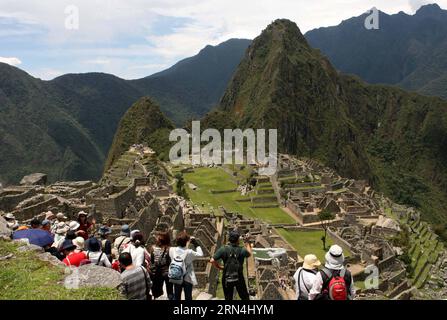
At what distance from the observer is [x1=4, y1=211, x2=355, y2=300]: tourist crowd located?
23.7ft

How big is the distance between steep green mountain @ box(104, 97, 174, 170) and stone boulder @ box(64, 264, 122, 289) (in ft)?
316

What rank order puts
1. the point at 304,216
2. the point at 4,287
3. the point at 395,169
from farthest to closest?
the point at 395,169, the point at 304,216, the point at 4,287

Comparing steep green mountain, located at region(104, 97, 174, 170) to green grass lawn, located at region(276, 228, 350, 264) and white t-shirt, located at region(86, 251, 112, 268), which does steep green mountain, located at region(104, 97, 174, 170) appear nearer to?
green grass lawn, located at region(276, 228, 350, 264)

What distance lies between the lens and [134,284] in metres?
7.73

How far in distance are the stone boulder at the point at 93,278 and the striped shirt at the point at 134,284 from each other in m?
0.17

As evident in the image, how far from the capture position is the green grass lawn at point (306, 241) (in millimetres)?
32594

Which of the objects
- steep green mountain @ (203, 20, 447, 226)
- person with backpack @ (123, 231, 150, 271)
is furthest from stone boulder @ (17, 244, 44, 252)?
steep green mountain @ (203, 20, 447, 226)

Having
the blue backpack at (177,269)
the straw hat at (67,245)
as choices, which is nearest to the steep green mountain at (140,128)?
the straw hat at (67,245)

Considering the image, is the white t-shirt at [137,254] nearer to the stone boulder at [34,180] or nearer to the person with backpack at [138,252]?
the person with backpack at [138,252]

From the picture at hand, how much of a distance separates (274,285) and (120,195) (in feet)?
33.6
